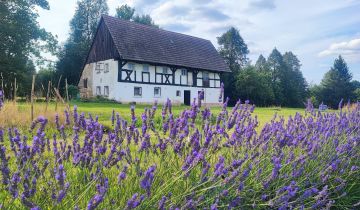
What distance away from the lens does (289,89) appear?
5647 centimetres

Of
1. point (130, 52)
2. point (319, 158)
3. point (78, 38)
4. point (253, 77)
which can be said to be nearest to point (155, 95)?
point (130, 52)

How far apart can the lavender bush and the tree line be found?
710 inches

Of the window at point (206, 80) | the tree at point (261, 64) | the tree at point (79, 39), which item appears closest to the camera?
the window at point (206, 80)

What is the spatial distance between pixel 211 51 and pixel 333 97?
28.5 m

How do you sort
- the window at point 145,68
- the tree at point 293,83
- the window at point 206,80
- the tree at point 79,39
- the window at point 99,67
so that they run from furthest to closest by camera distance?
the tree at point 293,83, the tree at point 79,39, the window at point 206,80, the window at point 99,67, the window at point 145,68

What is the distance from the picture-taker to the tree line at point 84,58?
3111 cm

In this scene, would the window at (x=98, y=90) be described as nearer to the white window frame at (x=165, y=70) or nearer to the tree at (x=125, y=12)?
the white window frame at (x=165, y=70)

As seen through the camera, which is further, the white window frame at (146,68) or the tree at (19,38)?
the white window frame at (146,68)

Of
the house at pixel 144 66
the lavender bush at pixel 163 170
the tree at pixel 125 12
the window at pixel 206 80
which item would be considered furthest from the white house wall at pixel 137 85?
the lavender bush at pixel 163 170

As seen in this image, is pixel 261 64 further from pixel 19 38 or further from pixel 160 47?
pixel 19 38

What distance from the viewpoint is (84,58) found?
45.8m

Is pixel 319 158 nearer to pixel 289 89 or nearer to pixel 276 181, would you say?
pixel 276 181

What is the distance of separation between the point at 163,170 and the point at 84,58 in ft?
148

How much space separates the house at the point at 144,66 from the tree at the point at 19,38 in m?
5.30
